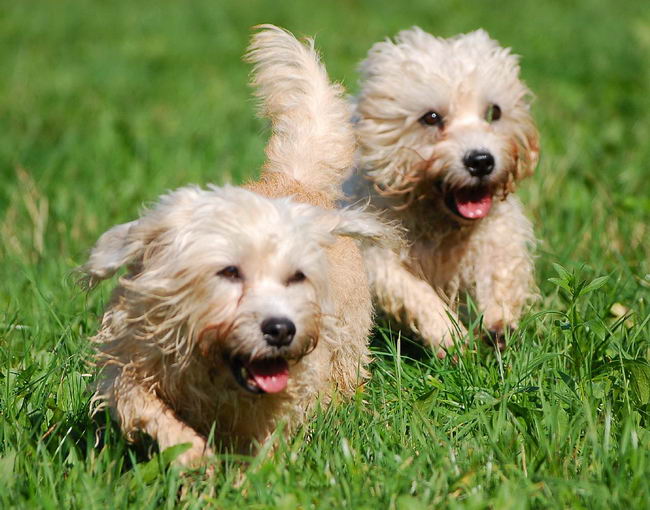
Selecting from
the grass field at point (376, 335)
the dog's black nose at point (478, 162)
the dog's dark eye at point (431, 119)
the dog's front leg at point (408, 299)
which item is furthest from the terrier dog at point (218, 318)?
the dog's dark eye at point (431, 119)

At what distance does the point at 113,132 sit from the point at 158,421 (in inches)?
206

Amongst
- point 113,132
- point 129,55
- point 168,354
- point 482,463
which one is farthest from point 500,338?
point 129,55

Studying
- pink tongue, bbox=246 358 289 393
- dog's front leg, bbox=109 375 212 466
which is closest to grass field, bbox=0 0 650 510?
dog's front leg, bbox=109 375 212 466

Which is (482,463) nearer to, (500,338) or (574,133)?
(500,338)

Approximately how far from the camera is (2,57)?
12.1 m

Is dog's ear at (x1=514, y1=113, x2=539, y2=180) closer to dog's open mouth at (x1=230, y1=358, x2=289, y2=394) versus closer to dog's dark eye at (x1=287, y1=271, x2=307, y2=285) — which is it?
dog's dark eye at (x1=287, y1=271, x2=307, y2=285)

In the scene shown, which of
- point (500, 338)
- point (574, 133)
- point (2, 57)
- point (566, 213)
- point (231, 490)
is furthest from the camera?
point (2, 57)

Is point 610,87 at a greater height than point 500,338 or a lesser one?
greater

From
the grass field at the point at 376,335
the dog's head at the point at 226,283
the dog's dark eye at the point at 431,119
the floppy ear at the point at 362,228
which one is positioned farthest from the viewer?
the dog's dark eye at the point at 431,119

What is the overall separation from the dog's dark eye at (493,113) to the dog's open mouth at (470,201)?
341mm

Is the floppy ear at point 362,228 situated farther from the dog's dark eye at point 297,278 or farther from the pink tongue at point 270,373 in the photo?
the pink tongue at point 270,373

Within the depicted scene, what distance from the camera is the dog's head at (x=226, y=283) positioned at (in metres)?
3.24

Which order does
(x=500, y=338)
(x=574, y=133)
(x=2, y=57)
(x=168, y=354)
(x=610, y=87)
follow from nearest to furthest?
1. (x=168, y=354)
2. (x=500, y=338)
3. (x=574, y=133)
4. (x=610, y=87)
5. (x=2, y=57)

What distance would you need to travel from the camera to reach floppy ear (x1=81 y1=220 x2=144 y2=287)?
11.4 ft
